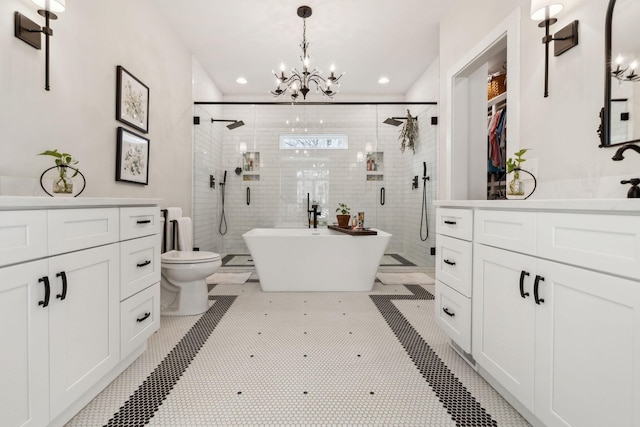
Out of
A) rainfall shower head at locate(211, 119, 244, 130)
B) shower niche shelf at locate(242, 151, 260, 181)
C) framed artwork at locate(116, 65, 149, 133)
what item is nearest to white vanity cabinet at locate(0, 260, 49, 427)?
framed artwork at locate(116, 65, 149, 133)

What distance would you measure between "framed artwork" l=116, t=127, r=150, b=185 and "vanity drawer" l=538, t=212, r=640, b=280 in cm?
273

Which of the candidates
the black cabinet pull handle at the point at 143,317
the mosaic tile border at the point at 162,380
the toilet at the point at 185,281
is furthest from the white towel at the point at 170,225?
the black cabinet pull handle at the point at 143,317

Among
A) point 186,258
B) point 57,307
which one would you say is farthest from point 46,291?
point 186,258

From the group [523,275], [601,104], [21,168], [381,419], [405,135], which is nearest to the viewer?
[523,275]

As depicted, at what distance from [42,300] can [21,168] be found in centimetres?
95

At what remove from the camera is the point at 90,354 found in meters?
1.33

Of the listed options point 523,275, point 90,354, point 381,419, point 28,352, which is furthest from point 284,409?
point 523,275

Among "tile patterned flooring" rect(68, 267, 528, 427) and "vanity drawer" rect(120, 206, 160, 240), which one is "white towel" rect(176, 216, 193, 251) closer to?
"tile patterned flooring" rect(68, 267, 528, 427)

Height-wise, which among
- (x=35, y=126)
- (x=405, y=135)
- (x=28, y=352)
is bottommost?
(x=28, y=352)

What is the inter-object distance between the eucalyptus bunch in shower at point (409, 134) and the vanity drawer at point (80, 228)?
3816mm

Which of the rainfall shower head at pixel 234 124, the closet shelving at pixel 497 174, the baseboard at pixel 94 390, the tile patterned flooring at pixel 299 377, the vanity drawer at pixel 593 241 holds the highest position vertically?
the rainfall shower head at pixel 234 124

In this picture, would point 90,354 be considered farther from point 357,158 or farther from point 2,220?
point 357,158

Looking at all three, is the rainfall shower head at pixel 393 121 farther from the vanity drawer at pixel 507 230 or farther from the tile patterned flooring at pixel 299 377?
the vanity drawer at pixel 507 230

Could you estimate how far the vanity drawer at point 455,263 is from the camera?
164 cm
